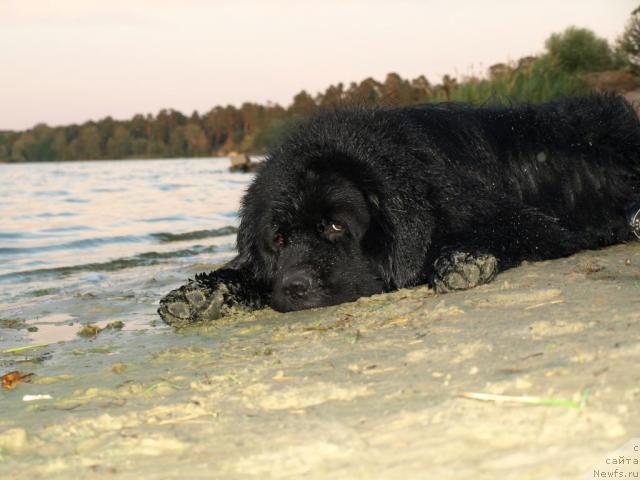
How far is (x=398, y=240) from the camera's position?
468cm

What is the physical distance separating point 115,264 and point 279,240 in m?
4.56

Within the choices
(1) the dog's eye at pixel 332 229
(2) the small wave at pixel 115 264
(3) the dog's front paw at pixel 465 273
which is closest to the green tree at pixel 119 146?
(2) the small wave at pixel 115 264

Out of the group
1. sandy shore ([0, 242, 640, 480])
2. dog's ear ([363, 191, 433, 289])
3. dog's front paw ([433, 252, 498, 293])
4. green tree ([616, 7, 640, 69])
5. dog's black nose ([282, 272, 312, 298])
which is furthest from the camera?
green tree ([616, 7, 640, 69])

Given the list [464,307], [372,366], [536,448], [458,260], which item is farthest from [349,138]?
[536,448]

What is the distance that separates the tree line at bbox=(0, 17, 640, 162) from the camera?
1669 centimetres

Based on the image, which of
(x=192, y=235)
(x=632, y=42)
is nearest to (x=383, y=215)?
(x=192, y=235)

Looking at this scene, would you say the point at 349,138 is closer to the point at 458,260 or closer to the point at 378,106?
the point at 378,106

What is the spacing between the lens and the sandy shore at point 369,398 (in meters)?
1.93

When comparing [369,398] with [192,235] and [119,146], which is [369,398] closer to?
[192,235]

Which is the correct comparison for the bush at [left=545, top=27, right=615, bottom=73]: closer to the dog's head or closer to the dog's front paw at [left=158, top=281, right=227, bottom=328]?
the dog's head

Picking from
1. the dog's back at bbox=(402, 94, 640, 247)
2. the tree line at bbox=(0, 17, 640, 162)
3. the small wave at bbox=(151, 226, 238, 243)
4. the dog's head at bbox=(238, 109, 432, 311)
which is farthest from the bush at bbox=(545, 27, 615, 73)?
the dog's head at bbox=(238, 109, 432, 311)

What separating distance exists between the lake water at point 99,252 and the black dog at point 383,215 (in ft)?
2.91

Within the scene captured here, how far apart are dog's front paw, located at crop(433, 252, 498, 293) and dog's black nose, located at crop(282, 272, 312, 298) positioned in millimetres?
721

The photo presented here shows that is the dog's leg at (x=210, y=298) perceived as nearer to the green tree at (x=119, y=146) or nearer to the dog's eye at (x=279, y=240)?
the dog's eye at (x=279, y=240)
